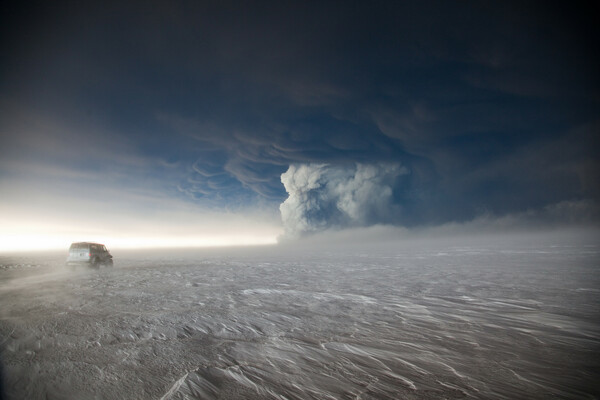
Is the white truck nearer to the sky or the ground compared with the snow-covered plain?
nearer to the sky

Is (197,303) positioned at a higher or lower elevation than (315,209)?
lower

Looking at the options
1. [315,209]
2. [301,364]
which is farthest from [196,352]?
[315,209]

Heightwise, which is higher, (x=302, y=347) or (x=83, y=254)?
(x=83, y=254)

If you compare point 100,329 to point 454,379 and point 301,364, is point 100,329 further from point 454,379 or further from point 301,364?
point 454,379

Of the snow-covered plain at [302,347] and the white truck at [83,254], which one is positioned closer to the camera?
the snow-covered plain at [302,347]

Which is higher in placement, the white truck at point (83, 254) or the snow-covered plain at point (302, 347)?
the white truck at point (83, 254)

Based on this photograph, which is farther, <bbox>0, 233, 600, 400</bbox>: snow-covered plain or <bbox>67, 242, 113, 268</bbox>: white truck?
<bbox>67, 242, 113, 268</bbox>: white truck

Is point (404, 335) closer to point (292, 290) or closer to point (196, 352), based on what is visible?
point (196, 352)

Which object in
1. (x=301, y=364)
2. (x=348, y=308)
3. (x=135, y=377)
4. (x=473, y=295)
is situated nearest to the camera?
(x=135, y=377)

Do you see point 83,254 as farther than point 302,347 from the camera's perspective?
Yes

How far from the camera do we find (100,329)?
533cm

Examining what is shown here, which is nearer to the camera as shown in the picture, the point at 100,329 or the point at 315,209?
the point at 100,329

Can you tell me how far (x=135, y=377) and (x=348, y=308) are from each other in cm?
530

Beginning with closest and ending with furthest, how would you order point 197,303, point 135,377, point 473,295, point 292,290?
point 135,377, point 197,303, point 473,295, point 292,290
